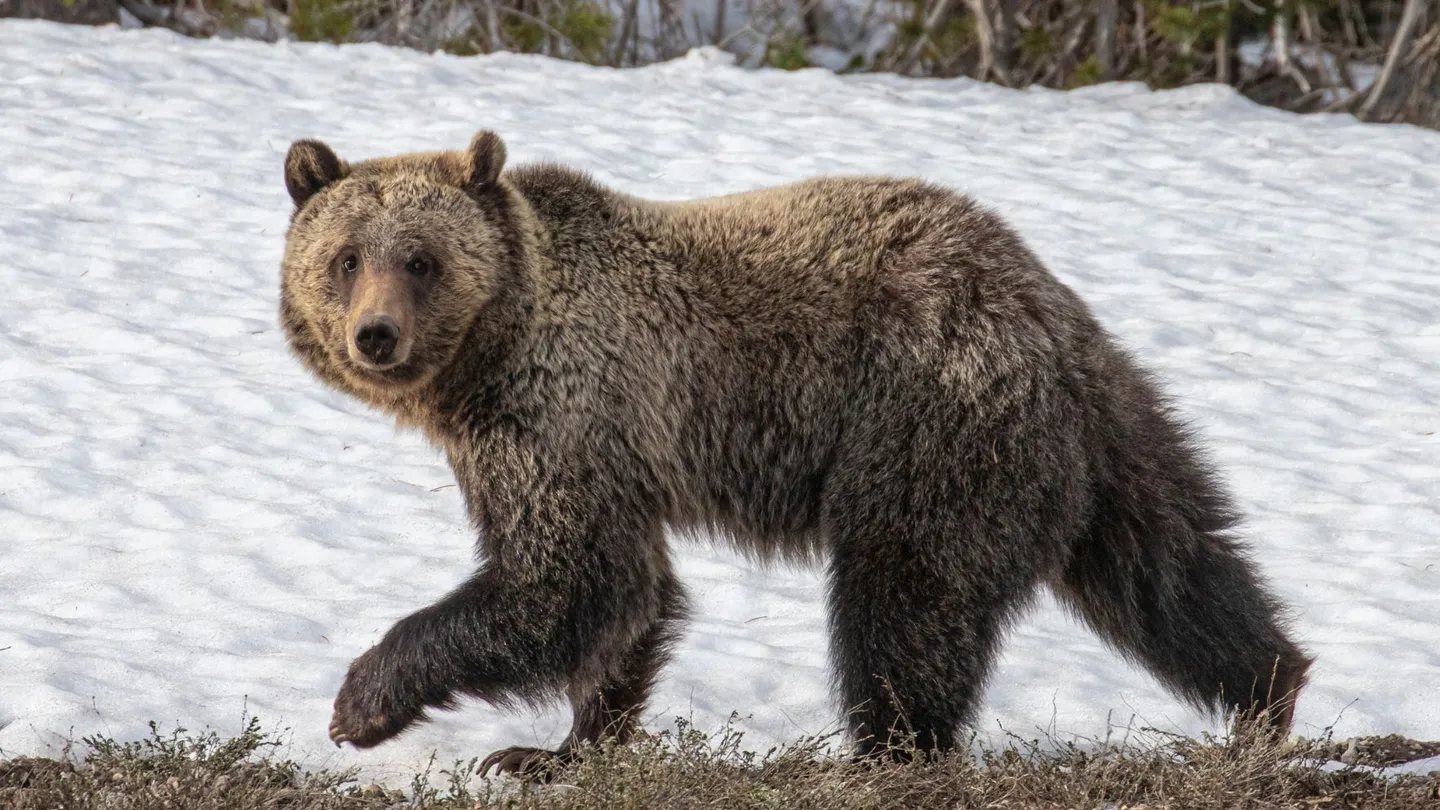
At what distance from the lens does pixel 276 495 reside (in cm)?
729

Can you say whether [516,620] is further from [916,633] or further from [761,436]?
Answer: [916,633]

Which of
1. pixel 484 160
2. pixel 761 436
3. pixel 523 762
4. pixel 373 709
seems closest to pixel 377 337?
pixel 484 160

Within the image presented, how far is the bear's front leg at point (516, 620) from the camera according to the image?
4684mm

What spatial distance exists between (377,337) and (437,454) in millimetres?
2020

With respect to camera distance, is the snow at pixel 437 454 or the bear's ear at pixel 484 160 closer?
the bear's ear at pixel 484 160

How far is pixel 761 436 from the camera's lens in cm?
507

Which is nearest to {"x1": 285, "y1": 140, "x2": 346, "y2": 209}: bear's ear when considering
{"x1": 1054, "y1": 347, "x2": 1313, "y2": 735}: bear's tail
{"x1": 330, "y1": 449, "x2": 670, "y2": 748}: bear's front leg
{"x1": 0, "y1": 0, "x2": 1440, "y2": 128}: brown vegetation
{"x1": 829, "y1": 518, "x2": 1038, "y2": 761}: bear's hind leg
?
{"x1": 330, "y1": 449, "x2": 670, "y2": 748}: bear's front leg

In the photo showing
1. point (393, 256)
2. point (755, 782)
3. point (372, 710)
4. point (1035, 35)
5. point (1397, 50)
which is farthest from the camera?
point (1035, 35)

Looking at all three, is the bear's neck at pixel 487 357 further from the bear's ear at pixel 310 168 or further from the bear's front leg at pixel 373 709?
the bear's front leg at pixel 373 709

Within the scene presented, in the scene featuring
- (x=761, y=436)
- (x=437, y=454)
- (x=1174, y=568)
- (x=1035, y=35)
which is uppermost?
(x=1035, y=35)

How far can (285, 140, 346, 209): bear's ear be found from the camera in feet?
16.5

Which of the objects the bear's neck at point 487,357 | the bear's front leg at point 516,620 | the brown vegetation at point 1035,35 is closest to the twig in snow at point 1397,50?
the brown vegetation at point 1035,35

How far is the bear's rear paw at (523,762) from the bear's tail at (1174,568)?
1719mm

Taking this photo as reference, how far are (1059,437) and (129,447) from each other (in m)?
4.74
